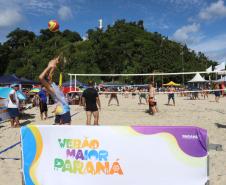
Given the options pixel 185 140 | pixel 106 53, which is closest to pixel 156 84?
pixel 106 53

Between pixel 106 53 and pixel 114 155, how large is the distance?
215 ft

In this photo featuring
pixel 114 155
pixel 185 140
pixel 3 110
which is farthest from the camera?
pixel 3 110

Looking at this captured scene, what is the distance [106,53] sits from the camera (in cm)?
6875

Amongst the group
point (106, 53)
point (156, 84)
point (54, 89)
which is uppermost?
point (106, 53)

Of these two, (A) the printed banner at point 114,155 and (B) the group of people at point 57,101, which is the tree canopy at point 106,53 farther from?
(A) the printed banner at point 114,155

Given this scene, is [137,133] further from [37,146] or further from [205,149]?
[37,146]

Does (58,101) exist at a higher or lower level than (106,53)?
lower

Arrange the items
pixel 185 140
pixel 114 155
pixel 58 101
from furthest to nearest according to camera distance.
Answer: pixel 58 101 → pixel 114 155 → pixel 185 140

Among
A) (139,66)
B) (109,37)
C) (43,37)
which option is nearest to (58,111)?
(139,66)

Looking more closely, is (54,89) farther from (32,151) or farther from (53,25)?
(53,25)

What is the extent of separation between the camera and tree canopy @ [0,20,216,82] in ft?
218

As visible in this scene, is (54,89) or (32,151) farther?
(54,89)

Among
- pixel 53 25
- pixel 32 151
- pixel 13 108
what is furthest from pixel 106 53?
pixel 32 151

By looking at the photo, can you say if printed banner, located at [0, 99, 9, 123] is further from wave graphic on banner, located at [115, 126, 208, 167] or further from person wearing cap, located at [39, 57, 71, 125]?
wave graphic on banner, located at [115, 126, 208, 167]
